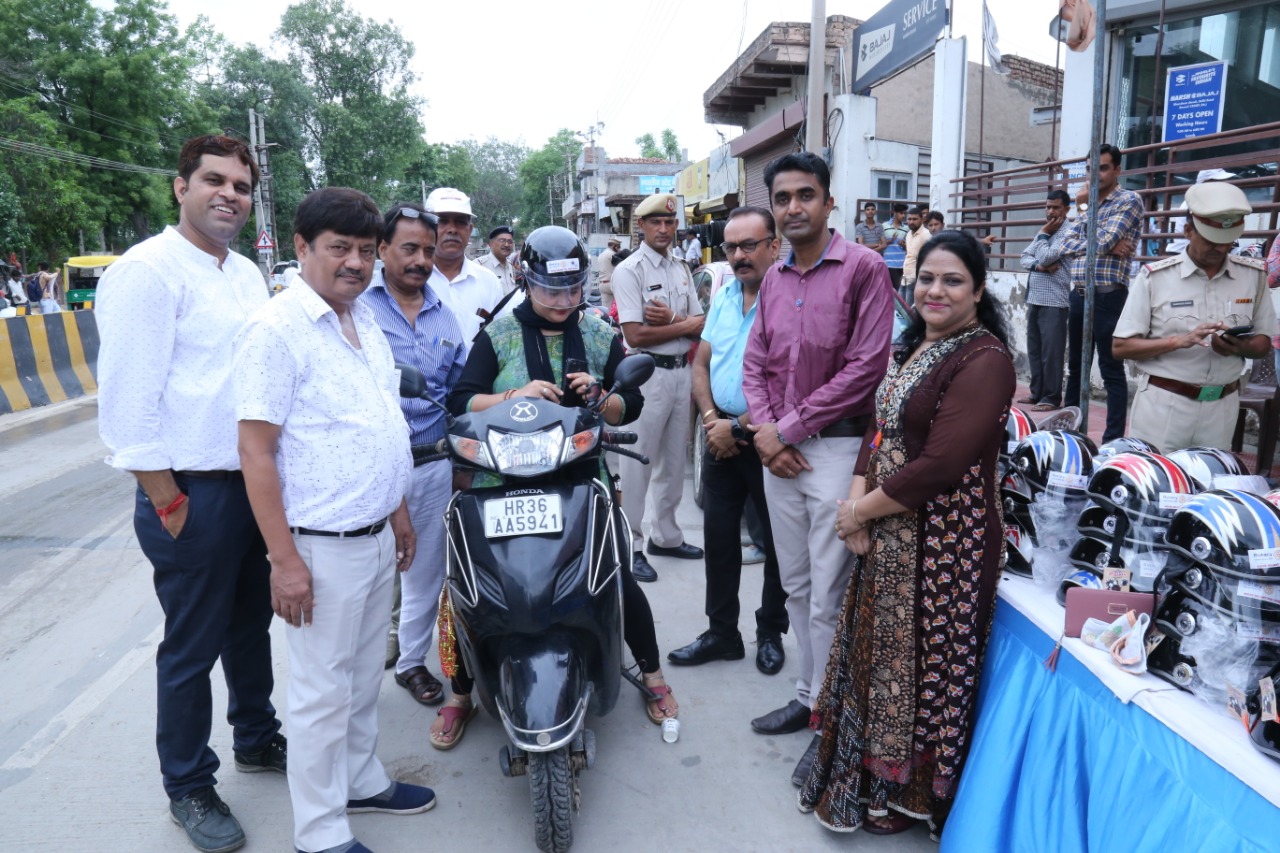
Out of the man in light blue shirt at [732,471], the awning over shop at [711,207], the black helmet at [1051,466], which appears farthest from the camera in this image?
the awning over shop at [711,207]

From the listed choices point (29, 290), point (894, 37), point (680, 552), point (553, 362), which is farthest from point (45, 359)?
point (29, 290)

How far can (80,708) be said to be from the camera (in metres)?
3.49

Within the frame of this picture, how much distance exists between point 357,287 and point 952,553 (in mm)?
1920

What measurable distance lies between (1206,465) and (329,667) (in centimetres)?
269

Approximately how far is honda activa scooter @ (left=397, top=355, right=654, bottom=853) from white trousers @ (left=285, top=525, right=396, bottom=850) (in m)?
0.29

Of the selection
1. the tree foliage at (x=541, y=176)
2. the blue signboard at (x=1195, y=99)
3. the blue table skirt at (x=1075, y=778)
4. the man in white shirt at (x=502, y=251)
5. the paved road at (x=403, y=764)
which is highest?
the tree foliage at (x=541, y=176)

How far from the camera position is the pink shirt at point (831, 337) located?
293cm

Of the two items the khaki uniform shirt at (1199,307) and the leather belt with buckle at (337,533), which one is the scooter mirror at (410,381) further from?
the khaki uniform shirt at (1199,307)

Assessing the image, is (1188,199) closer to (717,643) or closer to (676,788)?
(717,643)

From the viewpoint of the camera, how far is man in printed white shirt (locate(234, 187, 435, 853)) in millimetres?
2234

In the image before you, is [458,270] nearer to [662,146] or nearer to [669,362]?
[669,362]

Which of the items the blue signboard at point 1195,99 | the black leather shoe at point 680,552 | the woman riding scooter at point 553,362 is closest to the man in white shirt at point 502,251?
the black leather shoe at point 680,552

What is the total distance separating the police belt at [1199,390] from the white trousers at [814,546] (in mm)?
1691

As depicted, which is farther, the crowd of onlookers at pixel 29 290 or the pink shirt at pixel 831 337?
the crowd of onlookers at pixel 29 290
